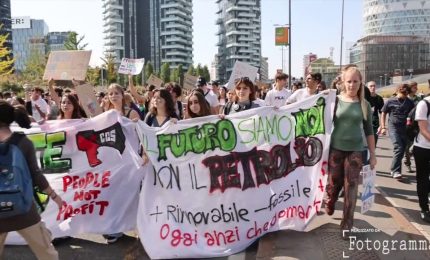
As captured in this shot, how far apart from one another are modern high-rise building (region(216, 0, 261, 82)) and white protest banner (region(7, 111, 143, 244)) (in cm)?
13801

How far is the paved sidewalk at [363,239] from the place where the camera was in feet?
13.4

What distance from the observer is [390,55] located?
365ft

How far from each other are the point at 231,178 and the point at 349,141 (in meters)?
1.34

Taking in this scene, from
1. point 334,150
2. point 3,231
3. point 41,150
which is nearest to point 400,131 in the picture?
point 334,150

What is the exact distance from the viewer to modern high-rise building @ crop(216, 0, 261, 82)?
14488cm

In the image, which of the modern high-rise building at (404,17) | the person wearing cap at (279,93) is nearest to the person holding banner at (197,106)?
the person wearing cap at (279,93)

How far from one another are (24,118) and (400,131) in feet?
21.6

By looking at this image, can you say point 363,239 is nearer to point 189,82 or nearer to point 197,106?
point 197,106

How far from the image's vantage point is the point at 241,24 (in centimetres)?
14712

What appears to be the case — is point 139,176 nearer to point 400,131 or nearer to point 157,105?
point 157,105

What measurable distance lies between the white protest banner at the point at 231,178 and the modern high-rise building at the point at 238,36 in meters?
138

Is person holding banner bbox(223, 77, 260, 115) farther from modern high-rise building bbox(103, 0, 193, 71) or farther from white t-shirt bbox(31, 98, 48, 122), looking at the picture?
modern high-rise building bbox(103, 0, 193, 71)

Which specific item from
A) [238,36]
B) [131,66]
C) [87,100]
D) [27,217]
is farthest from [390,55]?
[27,217]

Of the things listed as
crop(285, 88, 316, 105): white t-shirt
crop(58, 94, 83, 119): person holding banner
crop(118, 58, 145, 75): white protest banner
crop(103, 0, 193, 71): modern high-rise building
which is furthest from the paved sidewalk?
crop(103, 0, 193, 71): modern high-rise building
